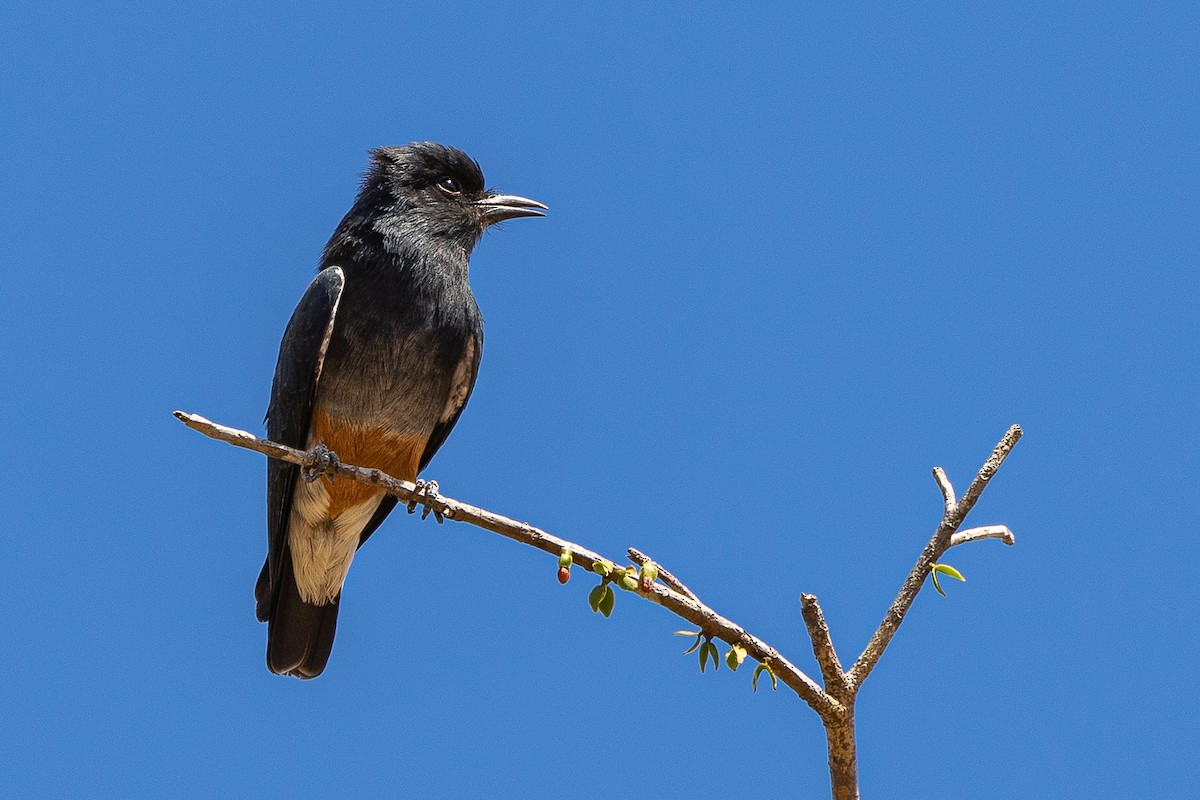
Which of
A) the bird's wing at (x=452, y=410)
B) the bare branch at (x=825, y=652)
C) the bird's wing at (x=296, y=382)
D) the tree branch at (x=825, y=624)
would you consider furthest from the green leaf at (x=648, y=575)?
the bird's wing at (x=452, y=410)

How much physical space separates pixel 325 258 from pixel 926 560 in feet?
15.5

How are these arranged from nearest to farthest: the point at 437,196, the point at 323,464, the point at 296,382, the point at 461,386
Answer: the point at 323,464 < the point at 296,382 < the point at 461,386 < the point at 437,196

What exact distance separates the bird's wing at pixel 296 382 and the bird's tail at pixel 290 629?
0.23 metres

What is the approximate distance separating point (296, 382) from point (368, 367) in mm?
402

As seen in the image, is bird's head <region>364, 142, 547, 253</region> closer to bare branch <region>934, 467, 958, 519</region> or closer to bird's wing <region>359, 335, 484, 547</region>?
bird's wing <region>359, 335, 484, 547</region>

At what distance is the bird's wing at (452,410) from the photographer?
745 centimetres

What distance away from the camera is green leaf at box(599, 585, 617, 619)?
163 inches

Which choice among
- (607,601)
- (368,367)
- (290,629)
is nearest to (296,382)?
(368,367)

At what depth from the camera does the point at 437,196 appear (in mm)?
8016

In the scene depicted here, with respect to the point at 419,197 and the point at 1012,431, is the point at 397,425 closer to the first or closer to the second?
the point at 419,197

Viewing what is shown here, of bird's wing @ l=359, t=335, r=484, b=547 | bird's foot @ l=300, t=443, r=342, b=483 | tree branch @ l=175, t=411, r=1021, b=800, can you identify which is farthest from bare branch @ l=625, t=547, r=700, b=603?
bird's wing @ l=359, t=335, r=484, b=547

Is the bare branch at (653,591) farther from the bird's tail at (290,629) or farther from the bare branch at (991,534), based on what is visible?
the bird's tail at (290,629)

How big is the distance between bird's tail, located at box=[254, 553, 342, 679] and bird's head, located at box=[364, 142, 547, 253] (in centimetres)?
220

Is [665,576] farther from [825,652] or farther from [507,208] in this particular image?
[507,208]
